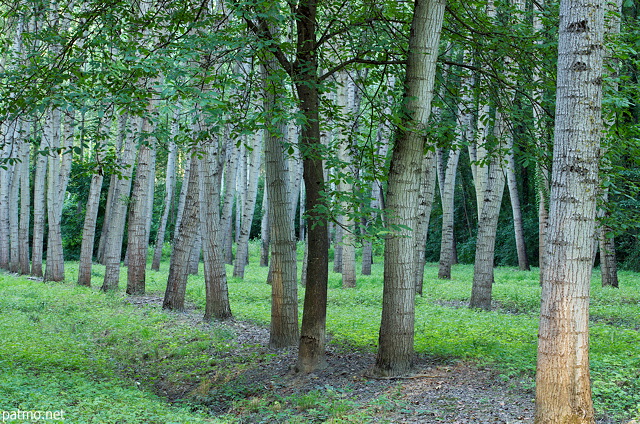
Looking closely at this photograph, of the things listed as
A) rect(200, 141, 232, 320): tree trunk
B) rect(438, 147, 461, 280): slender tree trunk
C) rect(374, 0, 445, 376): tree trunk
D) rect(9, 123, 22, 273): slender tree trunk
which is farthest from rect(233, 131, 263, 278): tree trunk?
rect(374, 0, 445, 376): tree trunk

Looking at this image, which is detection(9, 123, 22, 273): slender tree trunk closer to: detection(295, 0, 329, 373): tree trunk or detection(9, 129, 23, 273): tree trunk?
detection(9, 129, 23, 273): tree trunk

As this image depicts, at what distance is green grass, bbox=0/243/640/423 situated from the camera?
5.91 m

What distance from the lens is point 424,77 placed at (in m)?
6.79

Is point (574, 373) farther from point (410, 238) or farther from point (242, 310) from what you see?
point (242, 310)

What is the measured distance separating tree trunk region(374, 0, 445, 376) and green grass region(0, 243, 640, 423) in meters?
0.96

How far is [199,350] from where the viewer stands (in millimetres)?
8961

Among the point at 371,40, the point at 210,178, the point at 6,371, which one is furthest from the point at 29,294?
the point at 371,40

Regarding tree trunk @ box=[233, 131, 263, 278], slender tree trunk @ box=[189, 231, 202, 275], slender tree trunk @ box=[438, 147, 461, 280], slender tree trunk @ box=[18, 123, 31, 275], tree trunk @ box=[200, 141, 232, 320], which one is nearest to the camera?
tree trunk @ box=[200, 141, 232, 320]

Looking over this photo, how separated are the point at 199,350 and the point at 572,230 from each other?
630cm

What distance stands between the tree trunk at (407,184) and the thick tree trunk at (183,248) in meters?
6.03

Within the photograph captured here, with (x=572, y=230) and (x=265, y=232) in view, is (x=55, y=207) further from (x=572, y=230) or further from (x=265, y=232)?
(x=572, y=230)

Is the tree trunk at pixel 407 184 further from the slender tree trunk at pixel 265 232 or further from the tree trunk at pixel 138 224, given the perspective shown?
the slender tree trunk at pixel 265 232

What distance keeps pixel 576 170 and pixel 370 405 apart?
10.6 ft

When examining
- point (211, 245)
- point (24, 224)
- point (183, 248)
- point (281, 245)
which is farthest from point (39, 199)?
point (281, 245)
